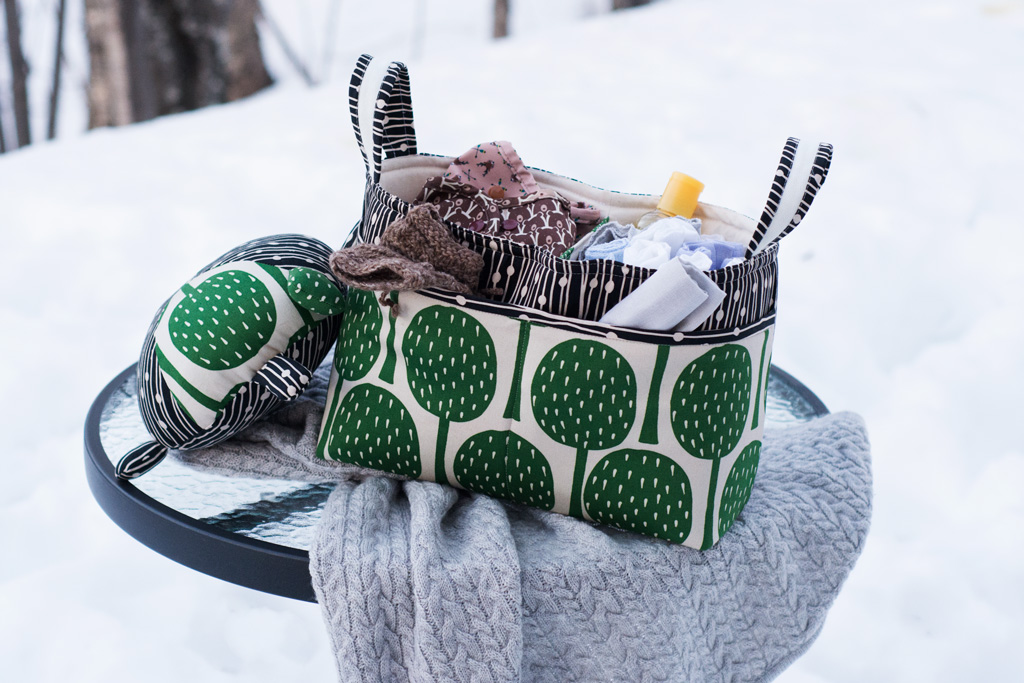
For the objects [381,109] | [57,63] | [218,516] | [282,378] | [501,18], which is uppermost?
[501,18]

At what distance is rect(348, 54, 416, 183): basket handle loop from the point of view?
0.68 metres

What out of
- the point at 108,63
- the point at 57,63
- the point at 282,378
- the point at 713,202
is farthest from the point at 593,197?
Result: the point at 57,63

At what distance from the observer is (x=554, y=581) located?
23.3 inches

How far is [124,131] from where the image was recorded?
212 centimetres

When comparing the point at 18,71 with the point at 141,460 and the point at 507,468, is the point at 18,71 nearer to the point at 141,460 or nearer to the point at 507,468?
the point at 141,460

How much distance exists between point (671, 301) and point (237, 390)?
0.36 meters

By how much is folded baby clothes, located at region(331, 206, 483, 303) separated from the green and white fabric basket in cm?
2

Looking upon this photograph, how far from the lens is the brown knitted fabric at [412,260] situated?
0.60 meters

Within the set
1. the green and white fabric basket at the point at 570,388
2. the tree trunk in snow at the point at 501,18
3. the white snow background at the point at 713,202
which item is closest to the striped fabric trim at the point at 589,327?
the green and white fabric basket at the point at 570,388

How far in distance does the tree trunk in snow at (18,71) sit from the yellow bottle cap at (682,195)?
7.90 ft

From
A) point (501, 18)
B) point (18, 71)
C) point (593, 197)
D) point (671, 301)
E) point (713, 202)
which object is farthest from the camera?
point (501, 18)

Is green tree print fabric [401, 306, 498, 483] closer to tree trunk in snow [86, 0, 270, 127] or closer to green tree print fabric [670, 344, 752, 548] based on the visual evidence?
green tree print fabric [670, 344, 752, 548]

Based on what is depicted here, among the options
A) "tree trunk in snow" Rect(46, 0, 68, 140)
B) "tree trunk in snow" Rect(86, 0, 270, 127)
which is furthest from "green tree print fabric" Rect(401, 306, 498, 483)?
"tree trunk in snow" Rect(46, 0, 68, 140)

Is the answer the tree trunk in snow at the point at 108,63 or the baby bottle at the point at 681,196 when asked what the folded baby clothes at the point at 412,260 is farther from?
the tree trunk in snow at the point at 108,63
